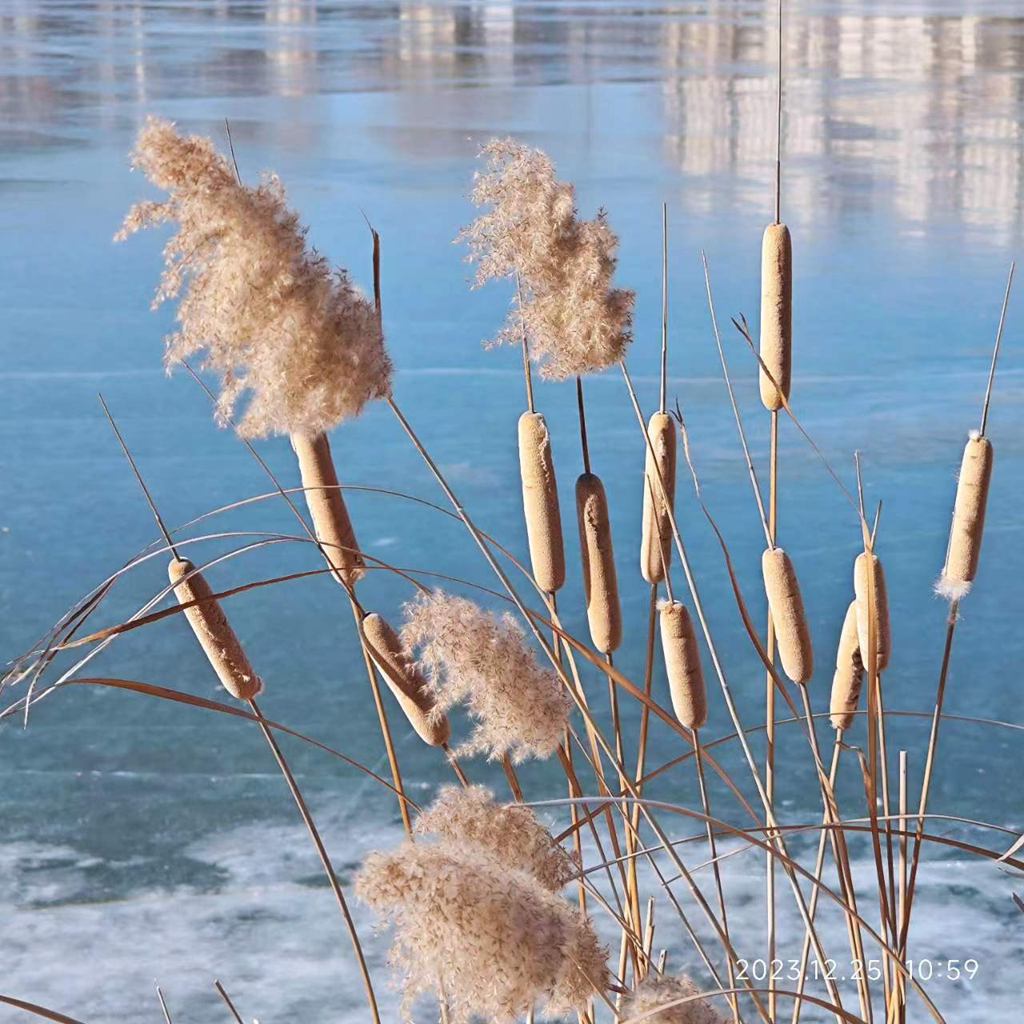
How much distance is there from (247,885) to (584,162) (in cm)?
A: 324

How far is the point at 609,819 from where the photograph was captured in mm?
812

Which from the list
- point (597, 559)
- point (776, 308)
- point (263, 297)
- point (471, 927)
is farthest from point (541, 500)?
point (471, 927)

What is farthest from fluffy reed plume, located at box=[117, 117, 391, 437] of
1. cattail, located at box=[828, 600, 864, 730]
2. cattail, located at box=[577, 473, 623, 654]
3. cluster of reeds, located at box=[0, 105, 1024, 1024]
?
cattail, located at box=[828, 600, 864, 730]

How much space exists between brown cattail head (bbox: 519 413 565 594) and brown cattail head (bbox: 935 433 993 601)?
196mm

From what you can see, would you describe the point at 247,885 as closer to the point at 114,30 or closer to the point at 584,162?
the point at 584,162

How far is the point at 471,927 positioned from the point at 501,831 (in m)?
0.10

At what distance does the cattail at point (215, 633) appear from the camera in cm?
67

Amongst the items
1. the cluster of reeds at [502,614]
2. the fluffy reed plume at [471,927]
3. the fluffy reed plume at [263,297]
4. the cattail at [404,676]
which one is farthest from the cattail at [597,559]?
the fluffy reed plume at [471,927]

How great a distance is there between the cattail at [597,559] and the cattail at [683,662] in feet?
0.17

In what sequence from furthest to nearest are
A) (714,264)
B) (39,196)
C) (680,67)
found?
(680,67), (39,196), (714,264)

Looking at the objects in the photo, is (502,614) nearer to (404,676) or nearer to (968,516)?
(404,676)

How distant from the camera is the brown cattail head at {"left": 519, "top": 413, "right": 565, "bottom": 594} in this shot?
30.4 inches

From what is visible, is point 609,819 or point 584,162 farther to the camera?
point 584,162

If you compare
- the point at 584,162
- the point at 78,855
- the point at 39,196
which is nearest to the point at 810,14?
the point at 584,162
